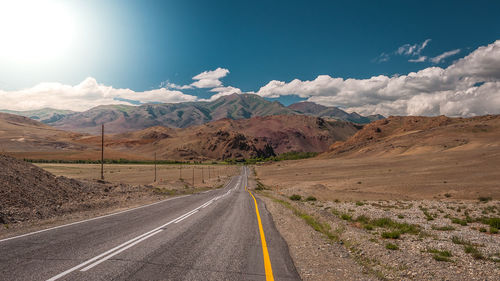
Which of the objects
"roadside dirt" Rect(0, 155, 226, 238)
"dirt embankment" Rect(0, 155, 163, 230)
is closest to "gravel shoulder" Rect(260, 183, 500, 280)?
"roadside dirt" Rect(0, 155, 226, 238)

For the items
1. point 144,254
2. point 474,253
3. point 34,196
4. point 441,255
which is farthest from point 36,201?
point 474,253

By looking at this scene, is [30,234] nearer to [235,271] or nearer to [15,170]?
[235,271]

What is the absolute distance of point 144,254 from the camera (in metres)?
7.51

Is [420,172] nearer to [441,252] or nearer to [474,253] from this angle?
[474,253]

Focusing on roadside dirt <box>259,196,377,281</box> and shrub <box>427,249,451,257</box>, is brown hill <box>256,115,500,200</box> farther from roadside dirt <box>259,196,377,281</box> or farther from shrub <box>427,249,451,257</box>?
shrub <box>427,249,451,257</box>

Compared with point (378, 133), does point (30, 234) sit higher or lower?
lower

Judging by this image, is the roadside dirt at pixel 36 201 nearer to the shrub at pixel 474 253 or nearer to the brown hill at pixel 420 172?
the shrub at pixel 474 253

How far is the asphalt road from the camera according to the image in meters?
6.11

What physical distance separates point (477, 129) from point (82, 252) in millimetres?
132794

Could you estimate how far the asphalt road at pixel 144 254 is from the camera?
6.11 metres

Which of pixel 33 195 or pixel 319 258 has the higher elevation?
pixel 33 195

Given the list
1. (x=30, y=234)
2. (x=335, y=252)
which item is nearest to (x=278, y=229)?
(x=335, y=252)

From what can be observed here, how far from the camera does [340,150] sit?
143 m

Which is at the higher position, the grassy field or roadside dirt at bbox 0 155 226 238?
roadside dirt at bbox 0 155 226 238
